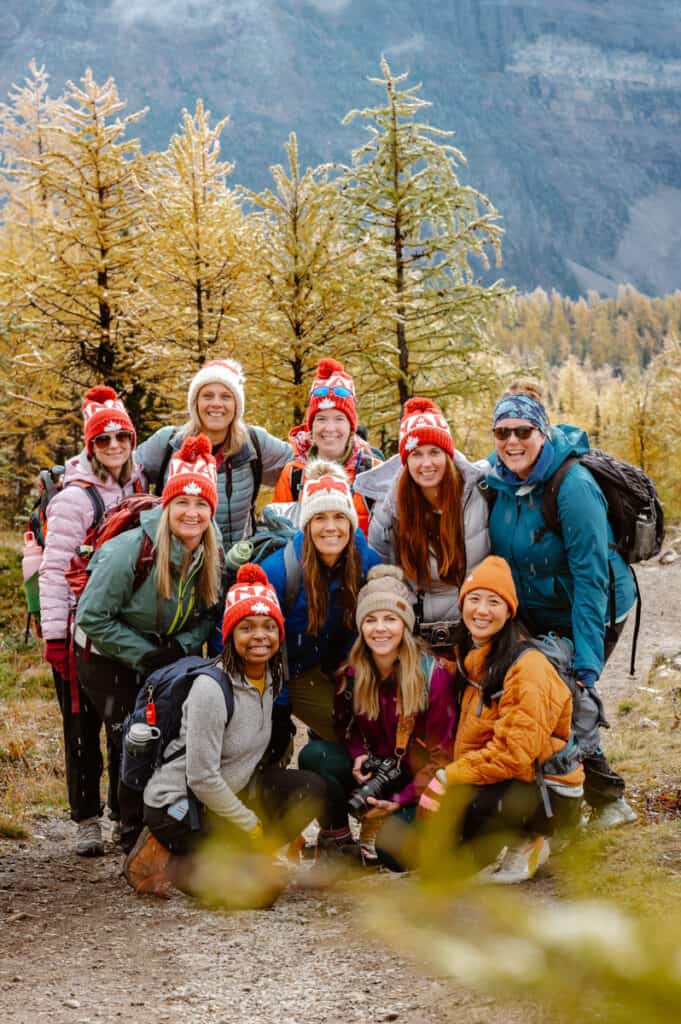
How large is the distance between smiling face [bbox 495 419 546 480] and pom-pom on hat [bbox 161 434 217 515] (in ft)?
5.09

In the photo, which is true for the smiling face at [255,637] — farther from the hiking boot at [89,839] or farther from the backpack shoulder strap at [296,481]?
the hiking boot at [89,839]

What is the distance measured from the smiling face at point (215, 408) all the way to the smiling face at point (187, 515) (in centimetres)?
80

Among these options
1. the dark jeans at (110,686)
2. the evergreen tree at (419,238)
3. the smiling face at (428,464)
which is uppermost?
the evergreen tree at (419,238)

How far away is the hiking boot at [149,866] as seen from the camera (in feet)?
16.2

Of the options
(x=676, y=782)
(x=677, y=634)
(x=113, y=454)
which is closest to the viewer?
(x=113, y=454)

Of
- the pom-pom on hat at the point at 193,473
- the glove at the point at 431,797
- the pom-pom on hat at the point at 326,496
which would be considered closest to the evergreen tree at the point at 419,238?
the pom-pom on hat at the point at 326,496

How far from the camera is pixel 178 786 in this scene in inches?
191

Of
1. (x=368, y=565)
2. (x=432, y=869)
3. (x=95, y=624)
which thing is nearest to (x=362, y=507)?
(x=368, y=565)

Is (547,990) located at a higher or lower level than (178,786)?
higher

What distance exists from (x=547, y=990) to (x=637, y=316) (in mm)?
188739

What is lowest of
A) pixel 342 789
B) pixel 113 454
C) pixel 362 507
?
pixel 342 789

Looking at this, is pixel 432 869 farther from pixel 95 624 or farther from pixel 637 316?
pixel 637 316

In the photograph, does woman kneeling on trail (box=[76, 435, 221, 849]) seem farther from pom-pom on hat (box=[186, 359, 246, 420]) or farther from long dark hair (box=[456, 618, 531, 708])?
long dark hair (box=[456, 618, 531, 708])

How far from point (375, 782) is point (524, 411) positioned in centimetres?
212
